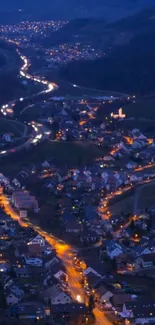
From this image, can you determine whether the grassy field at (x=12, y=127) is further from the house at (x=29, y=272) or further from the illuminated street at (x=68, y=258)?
the house at (x=29, y=272)

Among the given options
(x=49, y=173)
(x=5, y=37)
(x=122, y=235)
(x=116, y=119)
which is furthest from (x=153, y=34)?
(x=122, y=235)

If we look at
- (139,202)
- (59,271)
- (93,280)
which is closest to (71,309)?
(93,280)

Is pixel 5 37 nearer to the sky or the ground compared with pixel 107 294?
nearer to the sky

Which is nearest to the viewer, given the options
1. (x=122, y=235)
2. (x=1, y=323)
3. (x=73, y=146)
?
(x=1, y=323)

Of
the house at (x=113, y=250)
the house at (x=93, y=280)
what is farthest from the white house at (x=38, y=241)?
the house at (x=93, y=280)

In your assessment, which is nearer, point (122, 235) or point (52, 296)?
point (52, 296)

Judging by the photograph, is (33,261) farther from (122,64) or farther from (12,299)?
(122,64)

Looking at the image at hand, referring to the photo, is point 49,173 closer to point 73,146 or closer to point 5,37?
point 73,146
